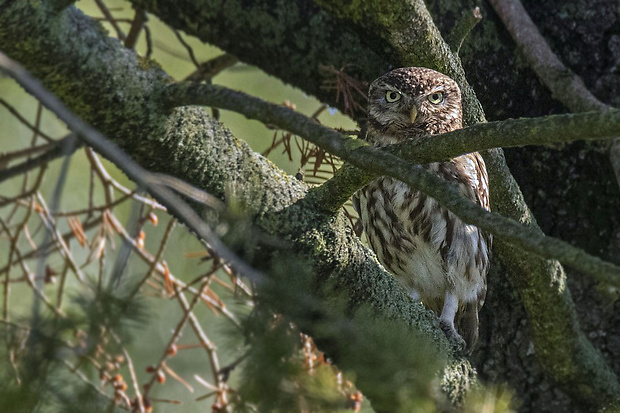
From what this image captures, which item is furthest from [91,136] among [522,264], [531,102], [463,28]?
[531,102]

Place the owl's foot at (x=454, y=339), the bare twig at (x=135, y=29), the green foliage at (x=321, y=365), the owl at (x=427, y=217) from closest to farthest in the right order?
1. the green foliage at (x=321, y=365)
2. the owl's foot at (x=454, y=339)
3. the owl at (x=427, y=217)
4. the bare twig at (x=135, y=29)

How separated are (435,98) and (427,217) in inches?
18.8

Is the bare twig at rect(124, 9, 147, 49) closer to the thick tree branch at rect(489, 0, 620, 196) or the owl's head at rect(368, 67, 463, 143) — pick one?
the owl's head at rect(368, 67, 463, 143)

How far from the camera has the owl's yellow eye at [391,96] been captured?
3.20 metres

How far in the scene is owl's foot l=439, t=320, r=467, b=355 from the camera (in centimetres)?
283

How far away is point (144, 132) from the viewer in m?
2.20

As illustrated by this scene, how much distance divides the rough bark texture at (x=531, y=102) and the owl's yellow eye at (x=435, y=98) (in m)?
0.15

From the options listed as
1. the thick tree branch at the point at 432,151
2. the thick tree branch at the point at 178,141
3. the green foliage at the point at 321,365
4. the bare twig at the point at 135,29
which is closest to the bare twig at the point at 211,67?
the bare twig at the point at 135,29

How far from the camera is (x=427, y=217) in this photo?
317 cm

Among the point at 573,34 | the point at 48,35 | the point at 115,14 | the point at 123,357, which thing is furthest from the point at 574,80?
the point at 115,14

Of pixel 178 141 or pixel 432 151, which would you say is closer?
pixel 432 151

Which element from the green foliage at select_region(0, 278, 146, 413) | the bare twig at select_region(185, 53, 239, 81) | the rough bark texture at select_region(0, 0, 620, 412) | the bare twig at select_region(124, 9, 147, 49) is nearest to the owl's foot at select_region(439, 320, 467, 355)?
the rough bark texture at select_region(0, 0, 620, 412)

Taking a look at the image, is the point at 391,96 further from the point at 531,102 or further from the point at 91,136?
the point at 91,136

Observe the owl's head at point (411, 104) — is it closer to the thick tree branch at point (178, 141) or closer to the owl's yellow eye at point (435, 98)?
the owl's yellow eye at point (435, 98)
